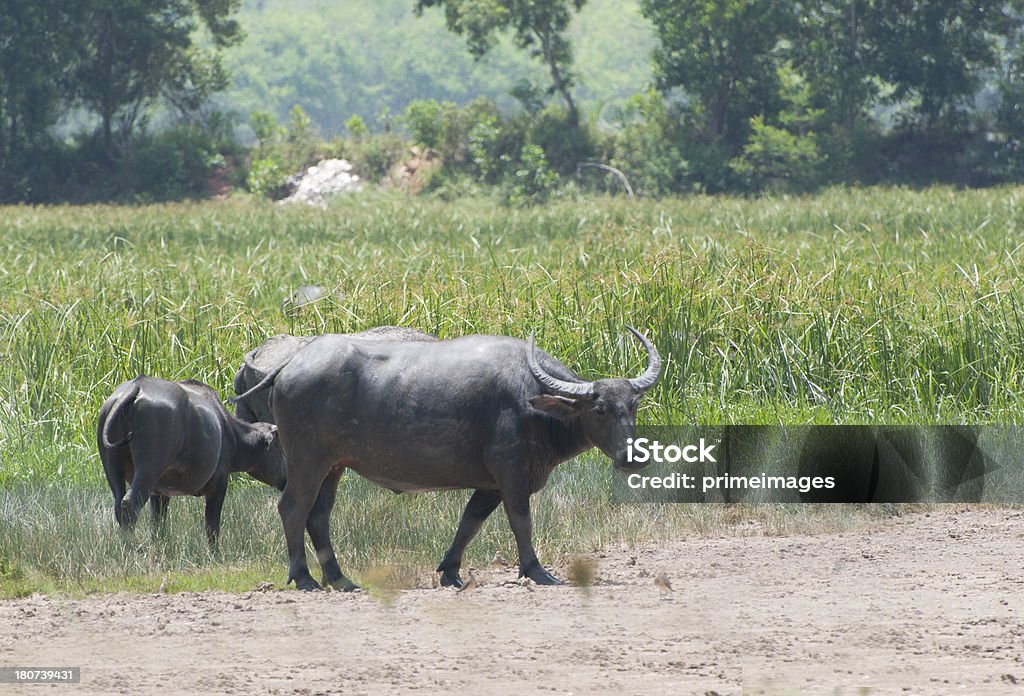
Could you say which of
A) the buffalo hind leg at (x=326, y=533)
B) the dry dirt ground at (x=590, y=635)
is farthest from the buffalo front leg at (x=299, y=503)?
the dry dirt ground at (x=590, y=635)

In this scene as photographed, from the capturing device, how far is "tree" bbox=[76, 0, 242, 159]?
45562mm

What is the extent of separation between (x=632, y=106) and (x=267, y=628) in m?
47.6

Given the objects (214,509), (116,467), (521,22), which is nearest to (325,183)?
(521,22)

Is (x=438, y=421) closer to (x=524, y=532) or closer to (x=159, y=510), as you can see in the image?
(x=524, y=532)

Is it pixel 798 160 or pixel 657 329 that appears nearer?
pixel 657 329

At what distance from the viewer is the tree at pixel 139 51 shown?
4556 cm

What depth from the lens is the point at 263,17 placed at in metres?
156

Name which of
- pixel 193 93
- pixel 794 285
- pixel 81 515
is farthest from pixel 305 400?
pixel 193 93

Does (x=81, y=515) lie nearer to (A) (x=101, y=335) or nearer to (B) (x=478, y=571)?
(B) (x=478, y=571)

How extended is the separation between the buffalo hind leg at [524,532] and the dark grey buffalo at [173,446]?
7.37 feet

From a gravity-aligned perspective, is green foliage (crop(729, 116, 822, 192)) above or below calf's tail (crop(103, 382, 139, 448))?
above

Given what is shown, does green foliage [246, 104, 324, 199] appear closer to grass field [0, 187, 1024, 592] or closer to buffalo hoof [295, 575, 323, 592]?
grass field [0, 187, 1024, 592]

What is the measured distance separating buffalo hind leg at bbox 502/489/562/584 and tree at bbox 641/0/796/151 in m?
36.7

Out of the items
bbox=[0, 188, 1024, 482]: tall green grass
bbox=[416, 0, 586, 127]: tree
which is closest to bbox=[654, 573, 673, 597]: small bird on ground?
bbox=[0, 188, 1024, 482]: tall green grass
